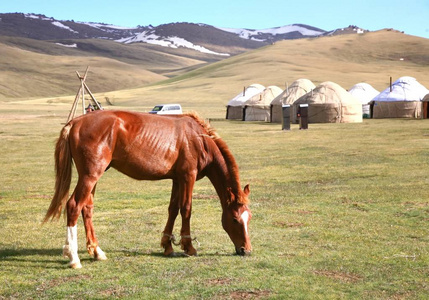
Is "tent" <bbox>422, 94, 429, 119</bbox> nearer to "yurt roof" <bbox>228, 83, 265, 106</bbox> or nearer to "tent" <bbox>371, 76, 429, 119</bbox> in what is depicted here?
"tent" <bbox>371, 76, 429, 119</bbox>

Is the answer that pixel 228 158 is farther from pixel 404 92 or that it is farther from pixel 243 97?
pixel 243 97

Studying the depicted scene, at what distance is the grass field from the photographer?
243 inches

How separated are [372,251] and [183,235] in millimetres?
2313

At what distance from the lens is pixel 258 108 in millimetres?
49188

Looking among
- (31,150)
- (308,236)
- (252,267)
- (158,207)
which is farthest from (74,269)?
(31,150)

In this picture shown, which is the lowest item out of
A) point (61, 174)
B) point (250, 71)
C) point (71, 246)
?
point (71, 246)

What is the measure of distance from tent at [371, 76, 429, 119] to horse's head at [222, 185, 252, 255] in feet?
139

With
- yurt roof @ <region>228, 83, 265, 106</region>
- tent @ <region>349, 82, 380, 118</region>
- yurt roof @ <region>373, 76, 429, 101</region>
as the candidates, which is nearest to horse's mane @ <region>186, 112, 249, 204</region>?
yurt roof @ <region>373, 76, 429, 101</region>

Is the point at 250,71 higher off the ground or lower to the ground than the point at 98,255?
higher

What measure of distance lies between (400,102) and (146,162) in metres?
43.2

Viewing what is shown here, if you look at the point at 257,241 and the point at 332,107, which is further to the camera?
the point at 332,107

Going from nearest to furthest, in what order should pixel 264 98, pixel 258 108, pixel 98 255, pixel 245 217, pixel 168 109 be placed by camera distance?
pixel 98 255, pixel 245 217, pixel 168 109, pixel 258 108, pixel 264 98

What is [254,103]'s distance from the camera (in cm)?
4934

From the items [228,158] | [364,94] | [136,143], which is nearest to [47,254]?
[136,143]
